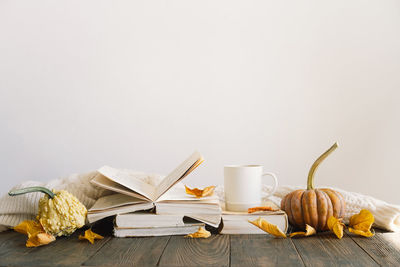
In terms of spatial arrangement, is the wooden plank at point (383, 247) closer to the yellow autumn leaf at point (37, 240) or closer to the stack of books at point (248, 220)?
the stack of books at point (248, 220)

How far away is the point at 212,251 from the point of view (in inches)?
32.0

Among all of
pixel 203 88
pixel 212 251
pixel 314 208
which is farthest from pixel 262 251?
pixel 203 88

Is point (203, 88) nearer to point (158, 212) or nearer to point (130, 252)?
point (158, 212)

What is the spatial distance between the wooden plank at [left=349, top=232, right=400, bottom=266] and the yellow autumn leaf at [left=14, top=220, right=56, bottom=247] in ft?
2.29

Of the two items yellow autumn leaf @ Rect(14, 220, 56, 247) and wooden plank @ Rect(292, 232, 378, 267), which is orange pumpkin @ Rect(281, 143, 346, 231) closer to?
wooden plank @ Rect(292, 232, 378, 267)

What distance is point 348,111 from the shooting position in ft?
6.67


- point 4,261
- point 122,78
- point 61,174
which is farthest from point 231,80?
point 4,261

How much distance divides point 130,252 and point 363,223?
57cm

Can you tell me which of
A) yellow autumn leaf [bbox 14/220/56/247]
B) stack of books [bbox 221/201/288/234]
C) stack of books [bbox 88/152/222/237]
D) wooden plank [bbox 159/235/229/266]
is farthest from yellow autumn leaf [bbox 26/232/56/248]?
stack of books [bbox 221/201/288/234]

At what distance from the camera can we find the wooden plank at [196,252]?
2.44 ft

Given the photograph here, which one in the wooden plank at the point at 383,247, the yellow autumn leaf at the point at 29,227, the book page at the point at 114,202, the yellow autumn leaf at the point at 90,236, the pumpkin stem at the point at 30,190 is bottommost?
the wooden plank at the point at 383,247

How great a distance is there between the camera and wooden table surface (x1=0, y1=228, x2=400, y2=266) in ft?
2.43

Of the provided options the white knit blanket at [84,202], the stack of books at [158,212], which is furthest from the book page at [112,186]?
the white knit blanket at [84,202]

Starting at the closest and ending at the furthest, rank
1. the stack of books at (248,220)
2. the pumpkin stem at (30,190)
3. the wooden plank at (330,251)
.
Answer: the wooden plank at (330,251), the pumpkin stem at (30,190), the stack of books at (248,220)
